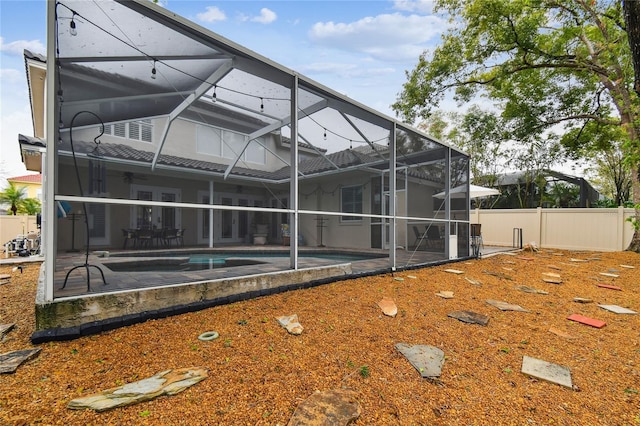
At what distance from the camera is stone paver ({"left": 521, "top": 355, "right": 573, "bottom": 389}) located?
6.34ft

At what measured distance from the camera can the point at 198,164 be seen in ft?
30.5

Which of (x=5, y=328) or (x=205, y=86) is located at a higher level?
(x=205, y=86)

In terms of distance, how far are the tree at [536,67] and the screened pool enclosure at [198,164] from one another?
3554mm

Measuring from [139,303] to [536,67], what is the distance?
10801mm

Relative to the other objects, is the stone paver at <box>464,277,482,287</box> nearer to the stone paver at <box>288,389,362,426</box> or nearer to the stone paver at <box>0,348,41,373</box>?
the stone paver at <box>288,389,362,426</box>

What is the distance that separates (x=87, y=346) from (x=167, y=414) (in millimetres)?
1174

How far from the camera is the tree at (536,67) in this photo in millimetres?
7633

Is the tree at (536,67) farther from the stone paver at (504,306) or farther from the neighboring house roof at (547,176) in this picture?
the stone paver at (504,306)

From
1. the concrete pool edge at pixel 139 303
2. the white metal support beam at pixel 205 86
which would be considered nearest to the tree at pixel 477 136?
the white metal support beam at pixel 205 86

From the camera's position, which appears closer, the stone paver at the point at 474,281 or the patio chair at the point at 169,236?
the stone paver at the point at 474,281

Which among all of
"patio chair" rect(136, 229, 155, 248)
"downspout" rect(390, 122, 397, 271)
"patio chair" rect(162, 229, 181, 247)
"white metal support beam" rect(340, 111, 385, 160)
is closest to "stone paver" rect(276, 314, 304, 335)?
"downspout" rect(390, 122, 397, 271)

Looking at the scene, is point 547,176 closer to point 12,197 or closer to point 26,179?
point 12,197

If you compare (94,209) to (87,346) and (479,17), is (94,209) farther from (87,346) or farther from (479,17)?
(479,17)

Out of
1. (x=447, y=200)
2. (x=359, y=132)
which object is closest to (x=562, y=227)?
(x=447, y=200)
